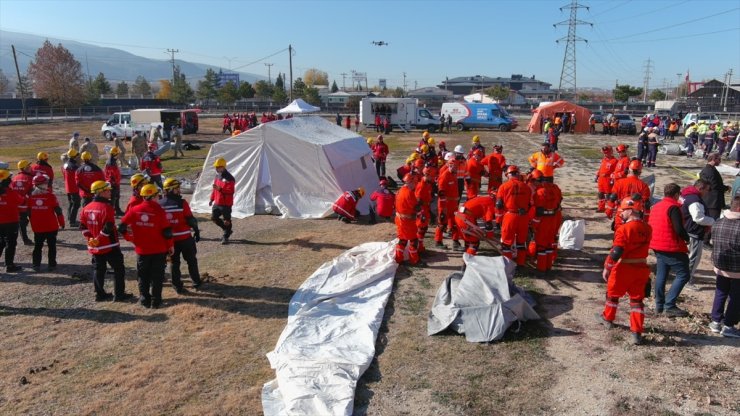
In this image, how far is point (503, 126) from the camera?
36562 millimetres

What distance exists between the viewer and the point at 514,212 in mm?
7879

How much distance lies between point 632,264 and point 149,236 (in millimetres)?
6201

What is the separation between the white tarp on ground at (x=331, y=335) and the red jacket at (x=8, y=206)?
5.17 metres

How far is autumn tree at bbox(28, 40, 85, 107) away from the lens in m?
57.3

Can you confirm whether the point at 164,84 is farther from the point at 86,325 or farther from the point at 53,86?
the point at 86,325

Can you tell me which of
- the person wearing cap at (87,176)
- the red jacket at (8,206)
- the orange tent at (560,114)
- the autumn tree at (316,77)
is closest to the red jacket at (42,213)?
the red jacket at (8,206)

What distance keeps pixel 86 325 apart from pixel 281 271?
303 cm

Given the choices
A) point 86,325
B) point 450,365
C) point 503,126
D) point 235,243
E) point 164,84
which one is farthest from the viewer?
point 164,84

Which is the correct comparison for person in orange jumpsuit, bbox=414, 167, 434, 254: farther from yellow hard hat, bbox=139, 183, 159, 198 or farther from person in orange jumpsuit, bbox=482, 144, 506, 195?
yellow hard hat, bbox=139, 183, 159, 198

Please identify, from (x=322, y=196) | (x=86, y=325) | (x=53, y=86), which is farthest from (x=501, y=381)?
(x=53, y=86)

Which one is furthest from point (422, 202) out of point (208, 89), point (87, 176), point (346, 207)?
point (208, 89)

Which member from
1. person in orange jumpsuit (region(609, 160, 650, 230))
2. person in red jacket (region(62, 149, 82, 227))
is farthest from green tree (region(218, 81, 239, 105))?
person in orange jumpsuit (region(609, 160, 650, 230))

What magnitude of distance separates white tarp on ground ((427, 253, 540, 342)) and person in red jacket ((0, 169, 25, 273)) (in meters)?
7.19

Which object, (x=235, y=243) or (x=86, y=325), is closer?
(x=86, y=325)
